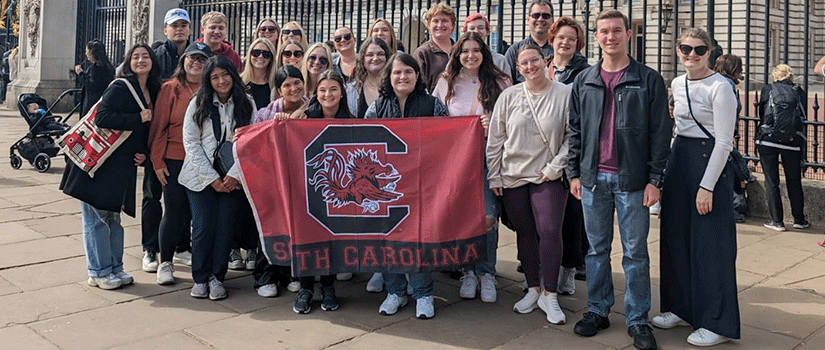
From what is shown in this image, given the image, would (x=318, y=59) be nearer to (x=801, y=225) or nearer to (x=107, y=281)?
(x=107, y=281)

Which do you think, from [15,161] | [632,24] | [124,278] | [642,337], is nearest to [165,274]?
[124,278]

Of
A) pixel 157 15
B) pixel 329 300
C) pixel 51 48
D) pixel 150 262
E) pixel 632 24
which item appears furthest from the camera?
pixel 51 48

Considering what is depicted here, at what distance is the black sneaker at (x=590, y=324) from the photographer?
444 cm

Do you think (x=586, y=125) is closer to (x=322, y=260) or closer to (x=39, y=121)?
(x=322, y=260)

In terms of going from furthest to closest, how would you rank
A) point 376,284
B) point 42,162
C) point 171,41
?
point 42,162, point 171,41, point 376,284

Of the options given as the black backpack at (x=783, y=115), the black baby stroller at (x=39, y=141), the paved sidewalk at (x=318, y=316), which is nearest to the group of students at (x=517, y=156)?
the paved sidewalk at (x=318, y=316)

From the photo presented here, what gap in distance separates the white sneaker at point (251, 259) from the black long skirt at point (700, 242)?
3.04 metres

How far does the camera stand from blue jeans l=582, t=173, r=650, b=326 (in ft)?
14.1

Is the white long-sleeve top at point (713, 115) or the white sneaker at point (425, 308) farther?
the white sneaker at point (425, 308)

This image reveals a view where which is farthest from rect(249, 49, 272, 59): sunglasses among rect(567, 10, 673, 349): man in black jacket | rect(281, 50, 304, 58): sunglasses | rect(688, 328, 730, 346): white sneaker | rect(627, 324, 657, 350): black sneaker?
rect(688, 328, 730, 346): white sneaker

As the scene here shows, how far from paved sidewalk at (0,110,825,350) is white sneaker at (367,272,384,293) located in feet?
0.24

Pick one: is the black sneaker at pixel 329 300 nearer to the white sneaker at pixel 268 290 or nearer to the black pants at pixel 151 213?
the white sneaker at pixel 268 290

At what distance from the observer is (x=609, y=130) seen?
14.1 ft

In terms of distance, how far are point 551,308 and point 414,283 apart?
0.86m
